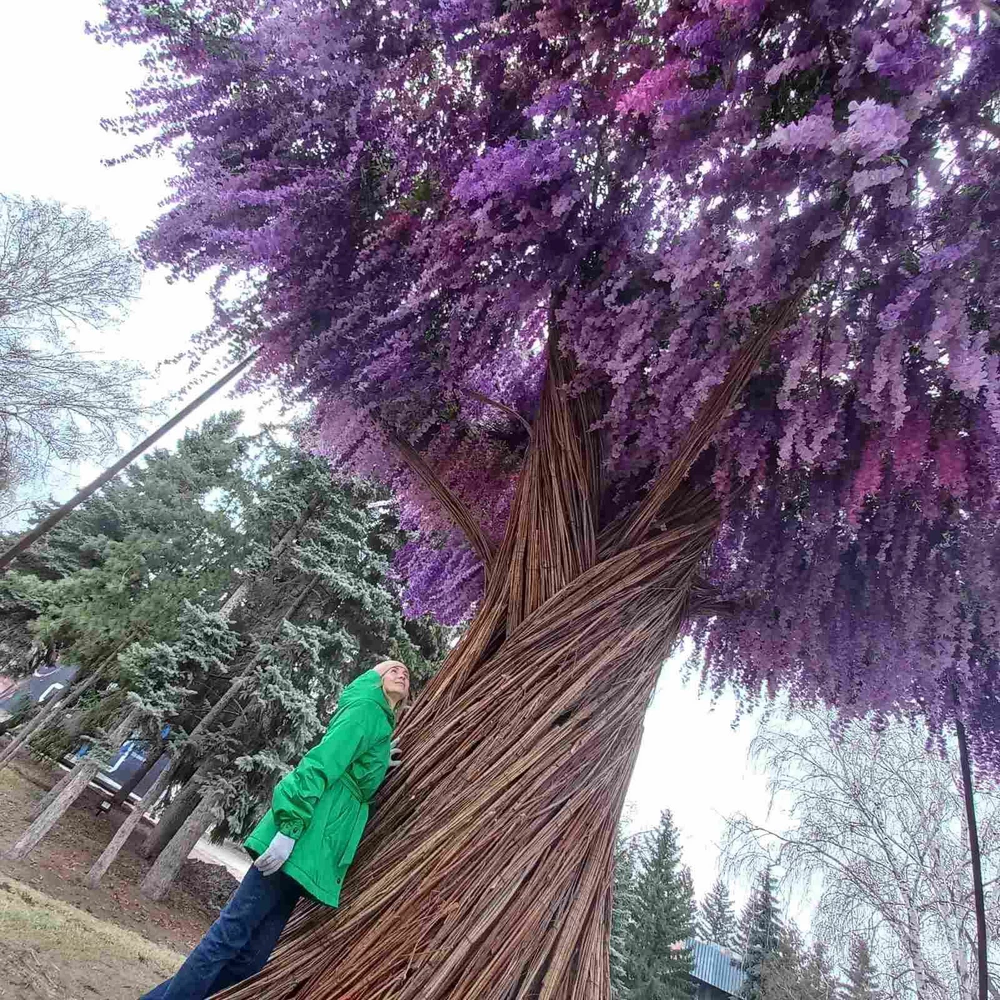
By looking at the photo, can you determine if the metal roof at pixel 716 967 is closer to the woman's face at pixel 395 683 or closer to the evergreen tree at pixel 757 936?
the evergreen tree at pixel 757 936

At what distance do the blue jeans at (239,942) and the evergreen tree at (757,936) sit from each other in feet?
51.1

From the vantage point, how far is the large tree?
120 centimetres

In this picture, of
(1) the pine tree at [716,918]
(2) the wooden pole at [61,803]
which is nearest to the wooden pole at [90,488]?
(2) the wooden pole at [61,803]

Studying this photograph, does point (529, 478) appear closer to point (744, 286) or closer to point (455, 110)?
point (744, 286)

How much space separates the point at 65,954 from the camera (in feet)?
13.5

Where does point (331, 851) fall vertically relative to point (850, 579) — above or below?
below

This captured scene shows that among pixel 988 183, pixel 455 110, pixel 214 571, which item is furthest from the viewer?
pixel 214 571

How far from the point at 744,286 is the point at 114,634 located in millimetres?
9976

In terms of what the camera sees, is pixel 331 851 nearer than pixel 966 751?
Yes

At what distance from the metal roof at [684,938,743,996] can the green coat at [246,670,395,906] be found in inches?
857

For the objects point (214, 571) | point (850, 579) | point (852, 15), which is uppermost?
point (214, 571)

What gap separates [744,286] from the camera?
144 centimetres

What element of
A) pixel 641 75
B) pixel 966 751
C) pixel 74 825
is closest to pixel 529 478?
pixel 641 75

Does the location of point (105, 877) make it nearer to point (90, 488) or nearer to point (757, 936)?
point (90, 488)
